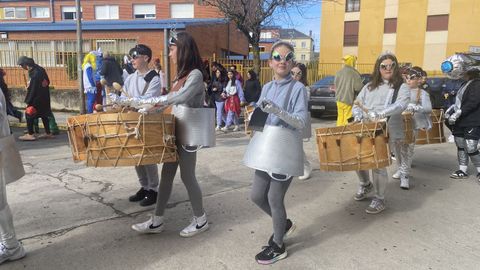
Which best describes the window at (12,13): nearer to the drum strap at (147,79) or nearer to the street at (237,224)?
the street at (237,224)

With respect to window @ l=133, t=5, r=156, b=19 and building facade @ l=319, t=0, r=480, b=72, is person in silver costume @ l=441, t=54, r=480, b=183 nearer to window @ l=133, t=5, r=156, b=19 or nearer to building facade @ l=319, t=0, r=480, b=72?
building facade @ l=319, t=0, r=480, b=72

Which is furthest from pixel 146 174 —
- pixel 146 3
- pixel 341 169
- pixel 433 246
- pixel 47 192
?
pixel 146 3

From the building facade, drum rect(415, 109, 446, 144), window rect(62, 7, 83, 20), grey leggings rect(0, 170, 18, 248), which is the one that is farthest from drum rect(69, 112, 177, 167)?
window rect(62, 7, 83, 20)

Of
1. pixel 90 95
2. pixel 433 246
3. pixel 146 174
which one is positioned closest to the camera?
pixel 433 246

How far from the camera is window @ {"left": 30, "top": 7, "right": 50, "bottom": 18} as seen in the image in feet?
147

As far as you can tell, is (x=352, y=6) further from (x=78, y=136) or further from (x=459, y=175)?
(x=78, y=136)

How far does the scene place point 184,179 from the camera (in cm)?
393

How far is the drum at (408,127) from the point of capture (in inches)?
216

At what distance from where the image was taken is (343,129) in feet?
13.4

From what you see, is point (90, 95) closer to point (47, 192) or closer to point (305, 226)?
point (47, 192)

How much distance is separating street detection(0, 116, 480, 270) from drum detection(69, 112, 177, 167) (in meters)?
0.86

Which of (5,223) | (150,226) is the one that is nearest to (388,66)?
(150,226)

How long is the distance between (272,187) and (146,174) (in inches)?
81.2

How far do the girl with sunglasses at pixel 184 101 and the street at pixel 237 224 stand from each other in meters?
0.13
